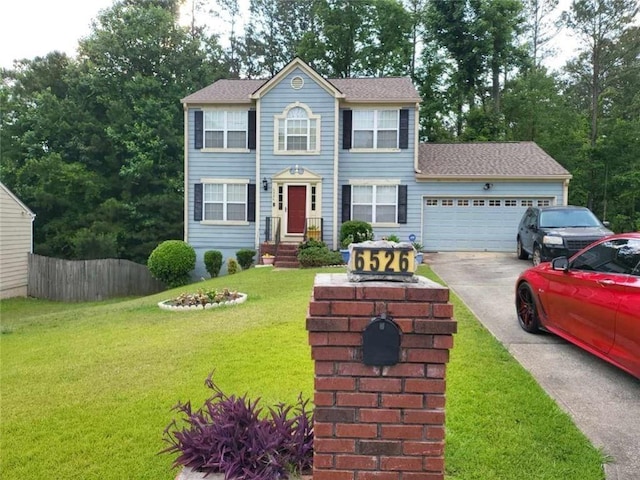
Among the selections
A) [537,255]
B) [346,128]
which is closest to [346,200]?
[346,128]

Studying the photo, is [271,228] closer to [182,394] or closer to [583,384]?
[182,394]

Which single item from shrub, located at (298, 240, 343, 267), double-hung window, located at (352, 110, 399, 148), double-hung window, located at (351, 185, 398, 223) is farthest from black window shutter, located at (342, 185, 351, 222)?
shrub, located at (298, 240, 343, 267)

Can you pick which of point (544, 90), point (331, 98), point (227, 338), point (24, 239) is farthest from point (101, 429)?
point (544, 90)

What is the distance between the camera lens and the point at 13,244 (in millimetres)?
17703

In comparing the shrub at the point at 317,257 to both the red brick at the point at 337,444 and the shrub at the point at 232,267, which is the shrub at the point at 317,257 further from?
the red brick at the point at 337,444

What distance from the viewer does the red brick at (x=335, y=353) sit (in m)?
2.18

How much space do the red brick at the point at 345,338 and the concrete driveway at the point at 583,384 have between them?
6.59 feet

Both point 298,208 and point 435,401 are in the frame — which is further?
point 298,208

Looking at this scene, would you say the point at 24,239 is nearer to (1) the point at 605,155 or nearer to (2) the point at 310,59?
(2) the point at 310,59

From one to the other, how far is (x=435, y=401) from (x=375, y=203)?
15400 millimetres

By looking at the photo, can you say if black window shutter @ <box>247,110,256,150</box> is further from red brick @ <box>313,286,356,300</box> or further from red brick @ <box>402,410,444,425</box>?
red brick @ <box>402,410,444,425</box>

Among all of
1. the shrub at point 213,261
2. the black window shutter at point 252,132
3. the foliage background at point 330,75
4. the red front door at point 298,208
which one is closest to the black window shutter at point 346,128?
the red front door at point 298,208

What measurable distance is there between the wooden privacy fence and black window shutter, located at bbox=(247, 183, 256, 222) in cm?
556

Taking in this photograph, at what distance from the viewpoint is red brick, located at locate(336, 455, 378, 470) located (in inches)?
86.9
